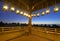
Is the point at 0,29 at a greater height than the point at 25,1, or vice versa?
the point at 25,1

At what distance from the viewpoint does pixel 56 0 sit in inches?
424

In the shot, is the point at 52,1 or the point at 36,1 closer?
the point at 52,1

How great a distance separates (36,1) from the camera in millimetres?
13180

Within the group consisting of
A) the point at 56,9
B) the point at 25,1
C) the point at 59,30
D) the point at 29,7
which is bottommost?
the point at 59,30

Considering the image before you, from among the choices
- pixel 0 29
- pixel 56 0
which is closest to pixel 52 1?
pixel 56 0

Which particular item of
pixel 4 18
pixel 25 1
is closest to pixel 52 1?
pixel 25 1

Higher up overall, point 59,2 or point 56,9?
point 59,2

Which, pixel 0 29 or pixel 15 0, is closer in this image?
pixel 15 0

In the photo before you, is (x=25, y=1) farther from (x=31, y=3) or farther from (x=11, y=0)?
(x=11, y=0)

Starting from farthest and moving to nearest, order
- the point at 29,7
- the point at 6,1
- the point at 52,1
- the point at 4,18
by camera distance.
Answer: the point at 4,18 < the point at 29,7 < the point at 52,1 < the point at 6,1

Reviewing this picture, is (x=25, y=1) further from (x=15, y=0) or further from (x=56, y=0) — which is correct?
(x=56, y=0)

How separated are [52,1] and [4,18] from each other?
27253 mm

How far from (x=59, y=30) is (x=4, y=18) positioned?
26.1 metres

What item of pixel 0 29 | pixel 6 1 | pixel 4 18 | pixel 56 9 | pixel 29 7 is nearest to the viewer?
pixel 56 9
